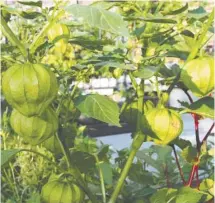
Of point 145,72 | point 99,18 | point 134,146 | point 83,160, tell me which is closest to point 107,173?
point 83,160

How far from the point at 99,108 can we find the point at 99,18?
5.9 inches

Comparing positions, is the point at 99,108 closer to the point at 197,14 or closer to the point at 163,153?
the point at 197,14

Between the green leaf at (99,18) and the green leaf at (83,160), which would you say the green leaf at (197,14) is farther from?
the green leaf at (83,160)

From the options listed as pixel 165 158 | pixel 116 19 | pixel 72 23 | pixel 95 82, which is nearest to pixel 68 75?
pixel 72 23

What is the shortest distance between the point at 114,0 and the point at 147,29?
0.08 m

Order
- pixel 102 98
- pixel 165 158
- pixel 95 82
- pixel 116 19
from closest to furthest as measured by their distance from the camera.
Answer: pixel 116 19, pixel 102 98, pixel 165 158, pixel 95 82

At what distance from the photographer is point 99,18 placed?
60cm

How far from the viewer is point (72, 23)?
0.81 meters

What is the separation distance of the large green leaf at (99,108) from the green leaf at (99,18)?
0.13 m

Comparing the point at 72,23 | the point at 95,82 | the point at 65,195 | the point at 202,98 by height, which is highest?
the point at 72,23

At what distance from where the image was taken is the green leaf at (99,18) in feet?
1.93

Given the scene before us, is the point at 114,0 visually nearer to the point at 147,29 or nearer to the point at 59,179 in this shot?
the point at 147,29

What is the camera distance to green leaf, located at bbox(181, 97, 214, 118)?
76 centimetres

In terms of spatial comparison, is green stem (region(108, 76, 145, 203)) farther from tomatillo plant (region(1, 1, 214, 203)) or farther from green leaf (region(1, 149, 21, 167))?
green leaf (region(1, 149, 21, 167))
